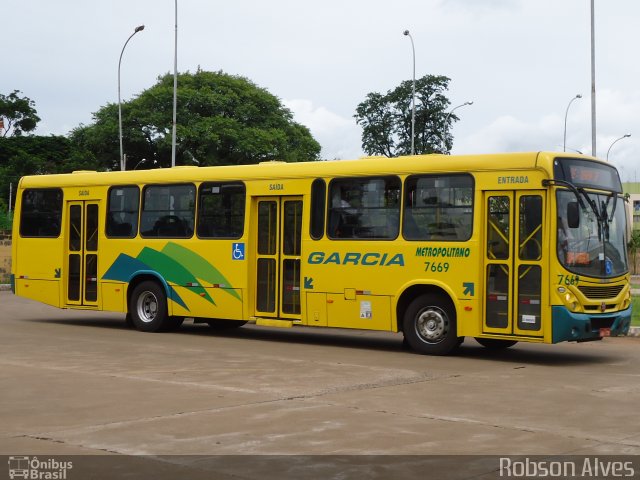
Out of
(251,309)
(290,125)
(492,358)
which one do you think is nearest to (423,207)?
(492,358)

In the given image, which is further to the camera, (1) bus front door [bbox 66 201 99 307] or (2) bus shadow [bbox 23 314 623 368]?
(1) bus front door [bbox 66 201 99 307]

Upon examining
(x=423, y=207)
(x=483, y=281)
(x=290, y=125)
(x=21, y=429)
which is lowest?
(x=21, y=429)

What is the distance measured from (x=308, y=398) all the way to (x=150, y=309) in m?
9.56

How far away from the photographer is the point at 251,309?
18109 mm

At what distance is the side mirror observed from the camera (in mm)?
14578

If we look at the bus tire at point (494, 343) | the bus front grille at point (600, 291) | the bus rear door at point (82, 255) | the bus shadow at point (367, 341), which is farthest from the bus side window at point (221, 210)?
the bus front grille at point (600, 291)

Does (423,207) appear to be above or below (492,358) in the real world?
above

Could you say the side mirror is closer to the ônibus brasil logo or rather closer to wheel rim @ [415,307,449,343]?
wheel rim @ [415,307,449,343]

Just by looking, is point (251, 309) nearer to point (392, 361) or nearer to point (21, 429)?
point (392, 361)

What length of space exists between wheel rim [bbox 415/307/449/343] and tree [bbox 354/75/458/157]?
6588cm

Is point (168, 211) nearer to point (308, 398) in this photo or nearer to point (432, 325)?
point (432, 325)

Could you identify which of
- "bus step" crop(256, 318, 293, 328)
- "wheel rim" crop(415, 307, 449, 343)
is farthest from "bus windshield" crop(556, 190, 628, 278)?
"bus step" crop(256, 318, 293, 328)

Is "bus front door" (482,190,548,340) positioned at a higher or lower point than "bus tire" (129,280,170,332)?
A: higher

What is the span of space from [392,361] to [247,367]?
234 cm
